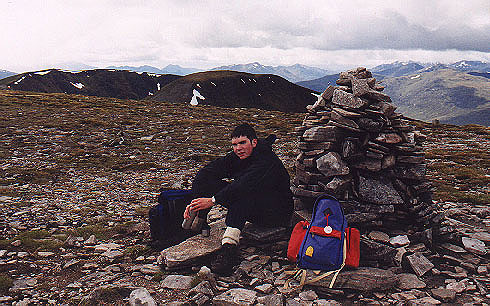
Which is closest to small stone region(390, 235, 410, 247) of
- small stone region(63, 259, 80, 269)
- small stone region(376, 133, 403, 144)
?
small stone region(376, 133, 403, 144)

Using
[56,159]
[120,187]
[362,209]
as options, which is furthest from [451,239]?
[56,159]

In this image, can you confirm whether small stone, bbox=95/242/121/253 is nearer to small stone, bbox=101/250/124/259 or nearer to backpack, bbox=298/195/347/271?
small stone, bbox=101/250/124/259

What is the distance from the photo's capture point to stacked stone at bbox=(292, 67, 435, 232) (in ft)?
28.5

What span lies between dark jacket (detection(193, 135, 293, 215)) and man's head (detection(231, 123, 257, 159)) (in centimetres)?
18

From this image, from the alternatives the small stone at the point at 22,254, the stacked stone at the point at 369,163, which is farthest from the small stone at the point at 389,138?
the small stone at the point at 22,254

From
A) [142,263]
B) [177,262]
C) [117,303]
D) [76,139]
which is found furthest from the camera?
[76,139]

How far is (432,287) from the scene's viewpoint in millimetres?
6742

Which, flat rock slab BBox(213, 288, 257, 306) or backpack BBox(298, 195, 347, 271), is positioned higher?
backpack BBox(298, 195, 347, 271)

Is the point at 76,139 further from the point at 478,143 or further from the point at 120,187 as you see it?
the point at 478,143

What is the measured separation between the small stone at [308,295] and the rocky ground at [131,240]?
0.08 ft

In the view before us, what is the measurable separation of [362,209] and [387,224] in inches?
35.6

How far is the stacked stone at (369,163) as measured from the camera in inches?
341

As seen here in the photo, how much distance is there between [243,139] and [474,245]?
6.40m

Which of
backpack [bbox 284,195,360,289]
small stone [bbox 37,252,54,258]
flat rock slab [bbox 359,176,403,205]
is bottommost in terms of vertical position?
small stone [bbox 37,252,54,258]
